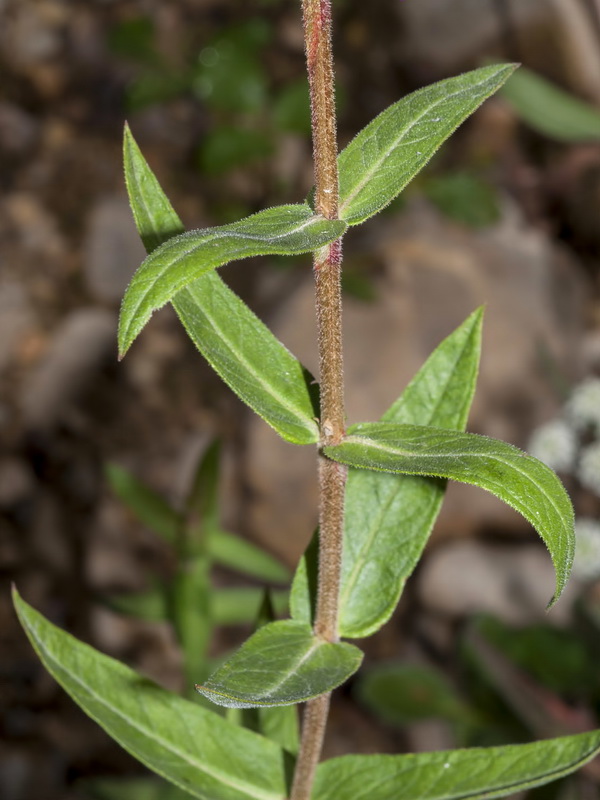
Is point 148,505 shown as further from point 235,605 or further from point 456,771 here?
point 456,771

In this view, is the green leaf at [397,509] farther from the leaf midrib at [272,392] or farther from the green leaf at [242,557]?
the green leaf at [242,557]

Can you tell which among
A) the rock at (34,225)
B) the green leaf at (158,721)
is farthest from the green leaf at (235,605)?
the rock at (34,225)

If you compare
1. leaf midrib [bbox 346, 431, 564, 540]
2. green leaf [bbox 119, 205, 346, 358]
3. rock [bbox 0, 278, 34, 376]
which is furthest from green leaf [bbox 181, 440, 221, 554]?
rock [bbox 0, 278, 34, 376]

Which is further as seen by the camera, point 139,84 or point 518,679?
point 139,84

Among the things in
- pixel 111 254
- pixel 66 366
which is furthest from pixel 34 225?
pixel 66 366

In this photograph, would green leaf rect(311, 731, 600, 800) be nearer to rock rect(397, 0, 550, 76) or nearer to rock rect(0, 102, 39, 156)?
rock rect(397, 0, 550, 76)

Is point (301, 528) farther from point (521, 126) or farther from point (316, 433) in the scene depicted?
point (316, 433)

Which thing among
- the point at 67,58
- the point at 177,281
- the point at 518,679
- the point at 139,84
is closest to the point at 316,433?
the point at 177,281
